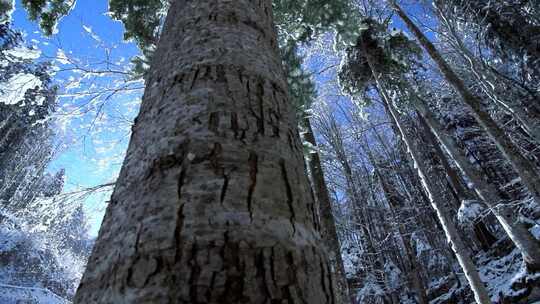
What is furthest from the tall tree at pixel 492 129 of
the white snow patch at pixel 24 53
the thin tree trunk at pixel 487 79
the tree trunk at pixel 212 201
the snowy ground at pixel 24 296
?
the snowy ground at pixel 24 296

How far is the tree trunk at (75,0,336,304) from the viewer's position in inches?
25.1

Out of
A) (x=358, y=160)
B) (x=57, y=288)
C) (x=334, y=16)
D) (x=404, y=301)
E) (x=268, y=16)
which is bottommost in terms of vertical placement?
(x=268, y=16)

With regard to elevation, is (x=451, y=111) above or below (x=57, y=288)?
above

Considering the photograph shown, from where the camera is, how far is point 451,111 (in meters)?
20.1

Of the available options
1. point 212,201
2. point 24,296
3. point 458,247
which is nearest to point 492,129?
point 458,247

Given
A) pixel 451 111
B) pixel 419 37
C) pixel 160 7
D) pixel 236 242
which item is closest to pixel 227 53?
pixel 236 242

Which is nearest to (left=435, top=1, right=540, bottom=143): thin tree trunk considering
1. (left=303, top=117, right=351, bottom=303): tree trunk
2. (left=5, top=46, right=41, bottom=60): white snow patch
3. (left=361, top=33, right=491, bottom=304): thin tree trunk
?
(left=361, top=33, right=491, bottom=304): thin tree trunk

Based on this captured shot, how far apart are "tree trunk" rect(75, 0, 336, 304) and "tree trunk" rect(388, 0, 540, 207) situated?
730 cm

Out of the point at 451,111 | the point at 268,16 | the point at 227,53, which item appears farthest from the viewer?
the point at 451,111

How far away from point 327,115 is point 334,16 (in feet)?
32.5

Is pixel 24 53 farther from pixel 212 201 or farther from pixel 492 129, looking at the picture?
pixel 492 129

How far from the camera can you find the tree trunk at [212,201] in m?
0.64

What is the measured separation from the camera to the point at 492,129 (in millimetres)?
7277

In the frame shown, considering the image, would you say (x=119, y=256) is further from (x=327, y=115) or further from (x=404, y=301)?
(x=404, y=301)
